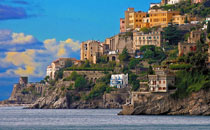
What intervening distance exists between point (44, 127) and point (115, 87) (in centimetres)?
6214

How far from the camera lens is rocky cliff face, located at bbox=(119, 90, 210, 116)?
104m

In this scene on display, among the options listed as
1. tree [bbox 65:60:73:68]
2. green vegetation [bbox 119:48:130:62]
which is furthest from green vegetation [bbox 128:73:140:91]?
tree [bbox 65:60:73:68]

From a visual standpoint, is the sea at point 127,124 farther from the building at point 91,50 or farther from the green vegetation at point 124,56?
the building at point 91,50

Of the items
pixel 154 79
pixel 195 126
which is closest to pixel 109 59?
pixel 154 79

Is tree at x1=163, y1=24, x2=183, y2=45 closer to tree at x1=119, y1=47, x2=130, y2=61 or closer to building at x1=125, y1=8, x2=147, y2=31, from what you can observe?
tree at x1=119, y1=47, x2=130, y2=61

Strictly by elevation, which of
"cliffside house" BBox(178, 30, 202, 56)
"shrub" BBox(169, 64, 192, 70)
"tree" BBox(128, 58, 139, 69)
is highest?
"cliffside house" BBox(178, 30, 202, 56)

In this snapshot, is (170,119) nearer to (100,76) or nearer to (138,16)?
(100,76)

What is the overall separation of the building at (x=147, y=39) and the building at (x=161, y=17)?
533cm

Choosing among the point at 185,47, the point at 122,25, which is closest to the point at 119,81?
the point at 185,47

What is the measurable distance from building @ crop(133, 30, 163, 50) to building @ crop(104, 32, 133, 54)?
1.59 meters

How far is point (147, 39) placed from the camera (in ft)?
520

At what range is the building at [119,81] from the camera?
151 m

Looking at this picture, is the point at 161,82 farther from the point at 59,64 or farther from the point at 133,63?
the point at 59,64

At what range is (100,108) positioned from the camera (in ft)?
490
